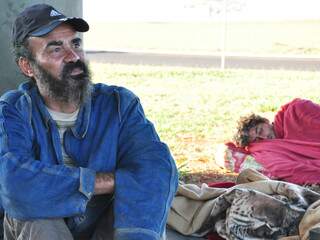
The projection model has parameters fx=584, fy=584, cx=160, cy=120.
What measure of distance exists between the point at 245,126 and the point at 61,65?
2995 mm

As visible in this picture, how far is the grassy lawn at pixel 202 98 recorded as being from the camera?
6.78 m

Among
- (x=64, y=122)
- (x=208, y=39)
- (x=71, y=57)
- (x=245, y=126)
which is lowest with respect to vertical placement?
(x=208, y=39)

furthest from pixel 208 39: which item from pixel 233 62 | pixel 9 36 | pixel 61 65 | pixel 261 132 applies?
pixel 61 65

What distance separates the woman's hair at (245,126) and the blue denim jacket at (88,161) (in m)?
2.68

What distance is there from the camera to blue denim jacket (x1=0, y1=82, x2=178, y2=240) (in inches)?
104

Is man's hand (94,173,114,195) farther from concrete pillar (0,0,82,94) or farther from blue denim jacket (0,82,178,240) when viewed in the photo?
concrete pillar (0,0,82,94)

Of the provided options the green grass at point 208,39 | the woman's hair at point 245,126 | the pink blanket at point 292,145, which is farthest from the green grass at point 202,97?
the green grass at point 208,39

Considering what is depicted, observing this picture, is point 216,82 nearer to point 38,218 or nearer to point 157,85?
point 157,85

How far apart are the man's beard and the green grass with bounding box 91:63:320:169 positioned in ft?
10.3

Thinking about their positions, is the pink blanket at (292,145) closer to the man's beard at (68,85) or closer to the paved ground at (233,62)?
the man's beard at (68,85)

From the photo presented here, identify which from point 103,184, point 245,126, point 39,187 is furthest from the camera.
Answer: point 245,126

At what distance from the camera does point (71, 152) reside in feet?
9.62

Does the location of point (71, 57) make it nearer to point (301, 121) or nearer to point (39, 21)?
point (39, 21)

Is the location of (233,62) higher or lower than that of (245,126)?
lower
